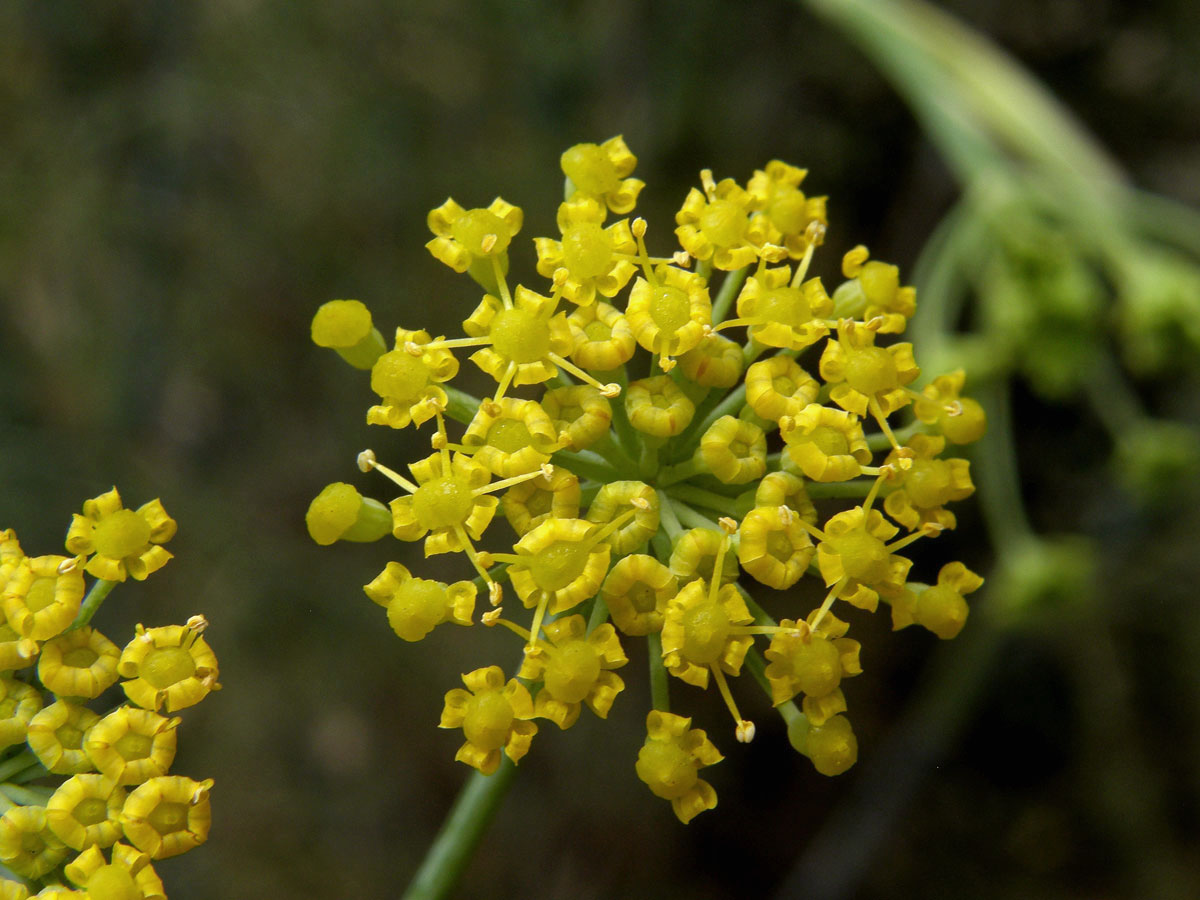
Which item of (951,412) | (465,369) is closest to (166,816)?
(951,412)

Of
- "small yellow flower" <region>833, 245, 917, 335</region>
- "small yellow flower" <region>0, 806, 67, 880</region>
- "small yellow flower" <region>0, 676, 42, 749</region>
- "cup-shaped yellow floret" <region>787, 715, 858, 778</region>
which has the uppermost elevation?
"small yellow flower" <region>833, 245, 917, 335</region>

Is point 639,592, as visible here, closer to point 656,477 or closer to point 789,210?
point 656,477

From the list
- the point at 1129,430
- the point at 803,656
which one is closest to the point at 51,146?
the point at 803,656

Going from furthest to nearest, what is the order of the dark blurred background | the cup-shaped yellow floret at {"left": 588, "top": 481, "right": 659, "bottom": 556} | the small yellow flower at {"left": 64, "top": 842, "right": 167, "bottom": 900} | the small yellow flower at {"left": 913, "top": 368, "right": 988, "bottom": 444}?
the dark blurred background
the small yellow flower at {"left": 913, "top": 368, "right": 988, "bottom": 444}
the cup-shaped yellow floret at {"left": 588, "top": 481, "right": 659, "bottom": 556}
the small yellow flower at {"left": 64, "top": 842, "right": 167, "bottom": 900}

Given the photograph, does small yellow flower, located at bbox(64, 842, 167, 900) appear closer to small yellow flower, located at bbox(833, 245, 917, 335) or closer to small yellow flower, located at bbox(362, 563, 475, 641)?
small yellow flower, located at bbox(362, 563, 475, 641)

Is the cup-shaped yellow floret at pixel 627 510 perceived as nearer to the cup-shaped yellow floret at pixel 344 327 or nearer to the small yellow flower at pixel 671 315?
the small yellow flower at pixel 671 315

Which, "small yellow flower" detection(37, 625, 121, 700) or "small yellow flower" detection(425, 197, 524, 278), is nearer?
"small yellow flower" detection(37, 625, 121, 700)

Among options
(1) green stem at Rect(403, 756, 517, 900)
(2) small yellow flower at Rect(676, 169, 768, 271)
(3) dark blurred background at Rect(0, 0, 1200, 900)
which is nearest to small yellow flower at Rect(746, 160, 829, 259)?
(2) small yellow flower at Rect(676, 169, 768, 271)
